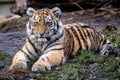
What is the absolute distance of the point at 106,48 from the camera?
576cm

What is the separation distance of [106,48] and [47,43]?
90cm

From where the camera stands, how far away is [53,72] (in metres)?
4.84

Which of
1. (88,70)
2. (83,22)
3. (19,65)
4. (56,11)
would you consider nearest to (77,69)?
(88,70)

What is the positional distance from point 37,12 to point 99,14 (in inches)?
200

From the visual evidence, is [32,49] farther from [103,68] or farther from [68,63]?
[103,68]

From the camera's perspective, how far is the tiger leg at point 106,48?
5.59m

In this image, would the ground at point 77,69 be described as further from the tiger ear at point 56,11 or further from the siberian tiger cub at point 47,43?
the tiger ear at point 56,11

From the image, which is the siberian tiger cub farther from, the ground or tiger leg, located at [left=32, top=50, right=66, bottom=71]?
the ground

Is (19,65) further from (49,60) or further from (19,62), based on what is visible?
(49,60)

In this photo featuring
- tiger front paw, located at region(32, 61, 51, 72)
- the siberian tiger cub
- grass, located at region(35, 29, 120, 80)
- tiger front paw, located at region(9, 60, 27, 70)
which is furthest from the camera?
the siberian tiger cub

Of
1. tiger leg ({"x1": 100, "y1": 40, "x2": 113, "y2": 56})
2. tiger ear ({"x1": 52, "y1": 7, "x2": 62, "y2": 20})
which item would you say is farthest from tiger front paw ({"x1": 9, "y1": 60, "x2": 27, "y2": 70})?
tiger leg ({"x1": 100, "y1": 40, "x2": 113, "y2": 56})

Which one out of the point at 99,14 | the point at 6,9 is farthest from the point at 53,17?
the point at 6,9

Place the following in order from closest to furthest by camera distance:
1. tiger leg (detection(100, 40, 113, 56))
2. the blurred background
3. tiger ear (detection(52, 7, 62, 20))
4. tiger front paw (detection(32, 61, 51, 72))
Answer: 1. the blurred background
2. tiger front paw (detection(32, 61, 51, 72))
3. tiger ear (detection(52, 7, 62, 20))
4. tiger leg (detection(100, 40, 113, 56))

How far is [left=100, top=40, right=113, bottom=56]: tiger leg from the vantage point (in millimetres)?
5590
